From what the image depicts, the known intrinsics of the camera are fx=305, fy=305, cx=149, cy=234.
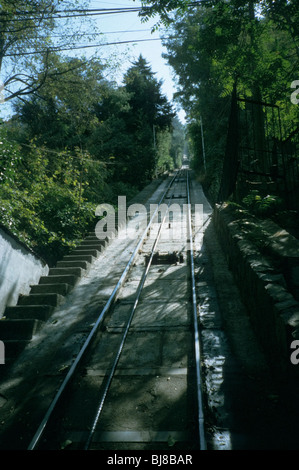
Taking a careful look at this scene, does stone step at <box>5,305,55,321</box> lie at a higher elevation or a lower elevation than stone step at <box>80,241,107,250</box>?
lower

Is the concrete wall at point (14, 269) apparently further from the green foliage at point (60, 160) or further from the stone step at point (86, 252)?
the stone step at point (86, 252)

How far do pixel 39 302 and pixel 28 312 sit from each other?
0.53 m

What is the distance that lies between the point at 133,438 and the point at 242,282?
3405 millimetres

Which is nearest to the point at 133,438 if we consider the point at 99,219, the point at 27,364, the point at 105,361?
the point at 105,361

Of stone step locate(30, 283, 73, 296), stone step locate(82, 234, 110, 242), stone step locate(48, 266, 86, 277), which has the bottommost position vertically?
stone step locate(30, 283, 73, 296)

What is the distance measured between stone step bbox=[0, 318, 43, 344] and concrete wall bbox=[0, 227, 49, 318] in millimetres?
535

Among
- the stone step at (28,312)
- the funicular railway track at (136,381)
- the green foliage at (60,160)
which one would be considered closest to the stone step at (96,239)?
the green foliage at (60,160)

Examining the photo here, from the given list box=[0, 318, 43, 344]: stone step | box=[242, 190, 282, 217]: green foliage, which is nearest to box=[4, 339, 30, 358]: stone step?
box=[0, 318, 43, 344]: stone step

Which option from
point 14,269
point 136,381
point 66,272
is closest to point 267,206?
point 136,381

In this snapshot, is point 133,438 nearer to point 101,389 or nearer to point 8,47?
point 101,389

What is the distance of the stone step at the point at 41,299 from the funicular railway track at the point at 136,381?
3.77 ft

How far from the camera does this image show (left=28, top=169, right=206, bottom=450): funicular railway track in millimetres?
3082

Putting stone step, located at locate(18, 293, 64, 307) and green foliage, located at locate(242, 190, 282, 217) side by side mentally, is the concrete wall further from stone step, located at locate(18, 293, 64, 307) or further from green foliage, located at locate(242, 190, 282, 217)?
green foliage, located at locate(242, 190, 282, 217)

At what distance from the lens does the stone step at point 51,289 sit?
267 inches
